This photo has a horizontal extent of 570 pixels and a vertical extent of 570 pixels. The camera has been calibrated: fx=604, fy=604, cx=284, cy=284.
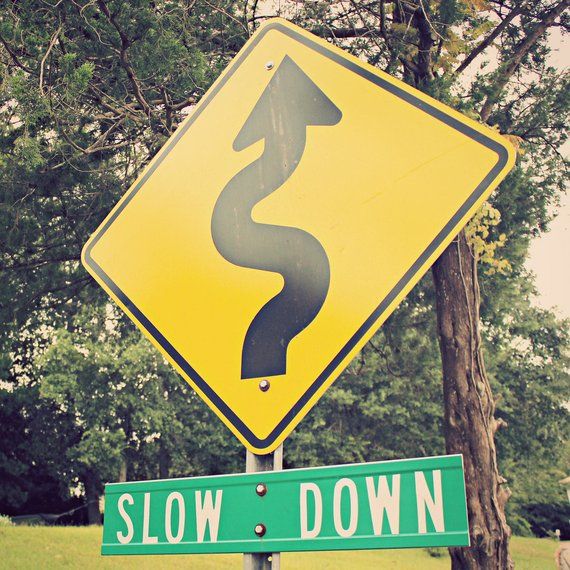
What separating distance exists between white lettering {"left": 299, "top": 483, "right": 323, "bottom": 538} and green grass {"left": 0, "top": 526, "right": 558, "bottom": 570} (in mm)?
11632

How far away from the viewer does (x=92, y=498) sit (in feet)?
94.3

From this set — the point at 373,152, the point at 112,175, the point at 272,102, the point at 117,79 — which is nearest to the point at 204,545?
the point at 373,152

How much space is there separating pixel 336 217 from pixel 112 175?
24.1 ft

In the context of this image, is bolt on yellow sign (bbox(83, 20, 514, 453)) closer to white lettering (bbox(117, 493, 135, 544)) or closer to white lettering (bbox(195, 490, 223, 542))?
white lettering (bbox(195, 490, 223, 542))

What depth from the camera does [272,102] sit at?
1.83 m

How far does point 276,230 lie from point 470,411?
6716 millimetres

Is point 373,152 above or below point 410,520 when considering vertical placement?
above

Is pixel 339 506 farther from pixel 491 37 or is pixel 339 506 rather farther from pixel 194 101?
pixel 491 37

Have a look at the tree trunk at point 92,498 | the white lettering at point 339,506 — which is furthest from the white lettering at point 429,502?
the tree trunk at point 92,498

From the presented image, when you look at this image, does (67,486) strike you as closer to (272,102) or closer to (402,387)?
(402,387)

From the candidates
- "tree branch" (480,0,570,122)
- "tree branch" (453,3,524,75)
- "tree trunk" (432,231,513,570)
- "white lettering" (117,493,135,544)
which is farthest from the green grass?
"white lettering" (117,493,135,544)

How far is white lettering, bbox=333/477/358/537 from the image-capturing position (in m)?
1.27

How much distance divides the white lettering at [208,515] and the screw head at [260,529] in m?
0.11

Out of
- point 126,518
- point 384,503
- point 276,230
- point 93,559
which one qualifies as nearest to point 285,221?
point 276,230
